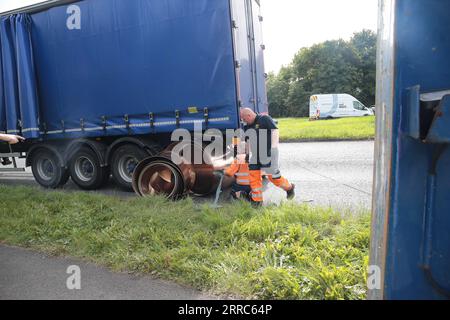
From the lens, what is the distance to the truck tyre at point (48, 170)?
6.96m

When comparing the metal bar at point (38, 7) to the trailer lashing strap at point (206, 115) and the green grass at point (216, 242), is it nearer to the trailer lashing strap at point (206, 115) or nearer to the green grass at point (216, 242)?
the trailer lashing strap at point (206, 115)

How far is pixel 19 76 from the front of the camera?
21.0 feet

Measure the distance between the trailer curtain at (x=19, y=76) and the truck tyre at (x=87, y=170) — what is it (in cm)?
97

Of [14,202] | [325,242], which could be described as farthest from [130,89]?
[325,242]

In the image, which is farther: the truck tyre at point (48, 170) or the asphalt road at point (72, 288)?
the truck tyre at point (48, 170)

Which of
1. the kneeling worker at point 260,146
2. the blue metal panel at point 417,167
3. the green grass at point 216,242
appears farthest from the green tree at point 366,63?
the blue metal panel at point 417,167

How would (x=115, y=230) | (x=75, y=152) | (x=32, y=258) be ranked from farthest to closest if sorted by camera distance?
(x=75, y=152), (x=115, y=230), (x=32, y=258)

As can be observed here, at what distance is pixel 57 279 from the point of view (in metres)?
2.86

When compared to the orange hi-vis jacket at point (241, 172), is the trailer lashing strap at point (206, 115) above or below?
above

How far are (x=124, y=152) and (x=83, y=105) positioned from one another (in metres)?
1.25

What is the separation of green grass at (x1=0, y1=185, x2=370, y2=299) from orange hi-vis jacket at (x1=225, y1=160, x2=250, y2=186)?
75cm

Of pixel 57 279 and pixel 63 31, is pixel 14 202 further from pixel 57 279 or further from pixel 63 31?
pixel 63 31

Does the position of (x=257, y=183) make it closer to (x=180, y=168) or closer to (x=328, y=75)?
(x=180, y=168)
